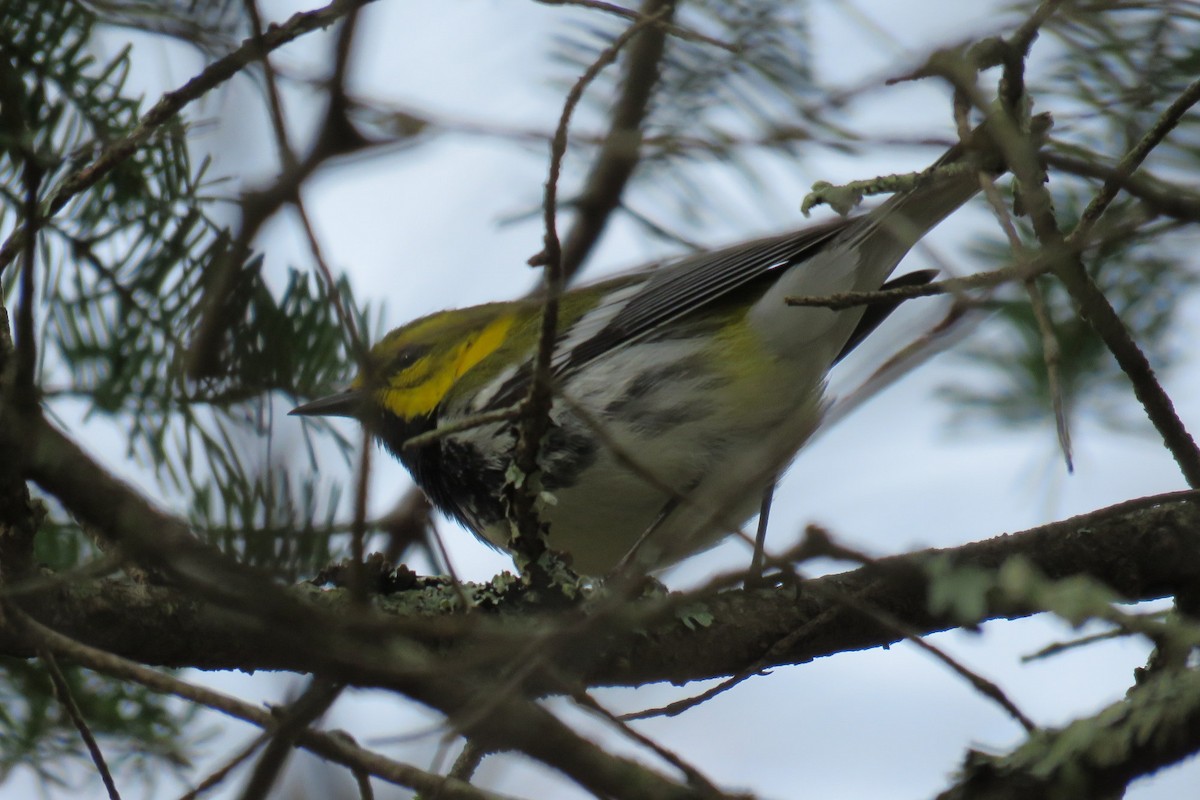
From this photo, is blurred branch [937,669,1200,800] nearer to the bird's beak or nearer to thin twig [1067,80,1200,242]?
thin twig [1067,80,1200,242]

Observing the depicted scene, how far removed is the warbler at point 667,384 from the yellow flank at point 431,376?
0.16 m

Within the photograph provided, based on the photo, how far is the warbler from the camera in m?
3.15

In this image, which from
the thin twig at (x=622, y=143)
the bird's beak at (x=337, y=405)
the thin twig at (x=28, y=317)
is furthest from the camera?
the bird's beak at (x=337, y=405)

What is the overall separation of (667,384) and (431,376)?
3.29 feet

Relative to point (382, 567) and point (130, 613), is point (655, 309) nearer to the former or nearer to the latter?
point (382, 567)

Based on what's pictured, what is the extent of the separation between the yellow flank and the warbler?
0.16m

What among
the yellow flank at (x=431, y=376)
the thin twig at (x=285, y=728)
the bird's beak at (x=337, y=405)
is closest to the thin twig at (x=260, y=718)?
the thin twig at (x=285, y=728)

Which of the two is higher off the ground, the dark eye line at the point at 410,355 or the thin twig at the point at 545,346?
the dark eye line at the point at 410,355

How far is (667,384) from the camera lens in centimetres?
335

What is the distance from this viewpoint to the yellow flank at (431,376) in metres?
3.97

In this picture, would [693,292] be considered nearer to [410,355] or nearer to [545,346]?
[410,355]

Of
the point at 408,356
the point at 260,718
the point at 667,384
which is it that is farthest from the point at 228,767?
the point at 408,356

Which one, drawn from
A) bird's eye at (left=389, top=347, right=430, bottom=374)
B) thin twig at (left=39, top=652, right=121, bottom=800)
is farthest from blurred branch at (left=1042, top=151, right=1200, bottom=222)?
bird's eye at (left=389, top=347, right=430, bottom=374)

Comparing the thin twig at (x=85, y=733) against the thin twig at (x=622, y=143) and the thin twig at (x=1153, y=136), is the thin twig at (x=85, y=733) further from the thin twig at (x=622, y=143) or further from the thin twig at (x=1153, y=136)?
the thin twig at (x=1153, y=136)
